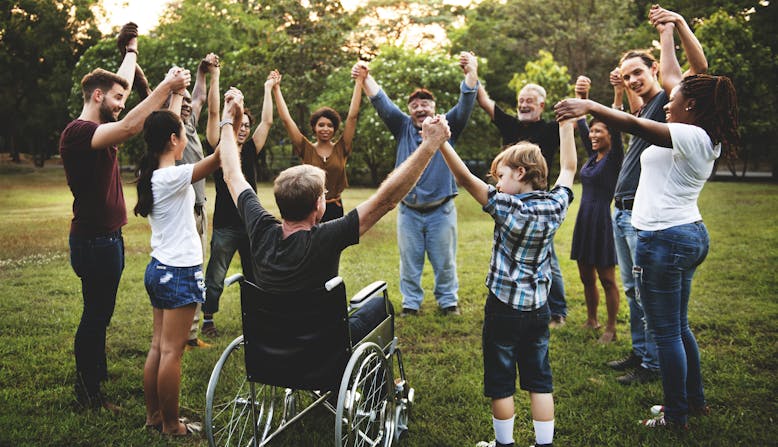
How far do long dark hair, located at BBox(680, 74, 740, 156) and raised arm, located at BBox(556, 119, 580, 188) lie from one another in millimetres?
647

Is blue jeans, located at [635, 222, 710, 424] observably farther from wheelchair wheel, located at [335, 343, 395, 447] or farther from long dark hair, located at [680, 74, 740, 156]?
wheelchair wheel, located at [335, 343, 395, 447]

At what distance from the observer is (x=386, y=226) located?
12508 mm

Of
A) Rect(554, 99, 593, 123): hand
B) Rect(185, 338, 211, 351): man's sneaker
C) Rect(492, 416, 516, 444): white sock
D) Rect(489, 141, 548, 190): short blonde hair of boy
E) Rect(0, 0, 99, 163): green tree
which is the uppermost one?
Rect(0, 0, 99, 163): green tree

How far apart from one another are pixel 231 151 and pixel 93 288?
131 cm

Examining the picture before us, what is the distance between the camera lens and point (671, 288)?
2902mm

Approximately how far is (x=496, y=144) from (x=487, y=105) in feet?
69.4

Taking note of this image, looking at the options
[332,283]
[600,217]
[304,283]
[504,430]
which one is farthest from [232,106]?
[600,217]

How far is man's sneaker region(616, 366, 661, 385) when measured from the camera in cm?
373

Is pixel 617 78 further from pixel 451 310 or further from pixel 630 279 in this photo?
pixel 451 310

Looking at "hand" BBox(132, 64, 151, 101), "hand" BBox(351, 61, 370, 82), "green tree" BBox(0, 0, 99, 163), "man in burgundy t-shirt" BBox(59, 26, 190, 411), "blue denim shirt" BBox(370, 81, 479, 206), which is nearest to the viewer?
"man in burgundy t-shirt" BBox(59, 26, 190, 411)

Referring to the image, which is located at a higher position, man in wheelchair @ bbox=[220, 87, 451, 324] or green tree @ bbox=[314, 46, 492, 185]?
green tree @ bbox=[314, 46, 492, 185]

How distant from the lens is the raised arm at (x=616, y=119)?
2.37 meters

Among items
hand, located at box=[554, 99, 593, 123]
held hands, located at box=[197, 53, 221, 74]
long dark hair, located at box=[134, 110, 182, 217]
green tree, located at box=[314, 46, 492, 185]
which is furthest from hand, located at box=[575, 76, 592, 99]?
green tree, located at box=[314, 46, 492, 185]

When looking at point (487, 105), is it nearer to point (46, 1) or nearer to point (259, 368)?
point (259, 368)
